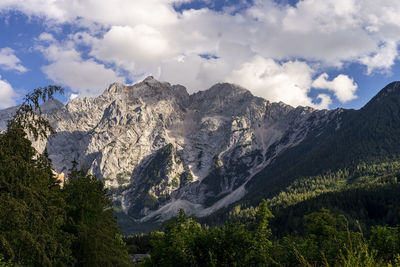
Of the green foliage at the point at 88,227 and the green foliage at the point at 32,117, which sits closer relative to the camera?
the green foliage at the point at 32,117

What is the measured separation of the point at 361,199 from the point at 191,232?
199 meters

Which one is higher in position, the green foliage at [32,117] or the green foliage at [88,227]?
the green foliage at [32,117]

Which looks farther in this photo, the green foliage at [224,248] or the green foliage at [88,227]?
the green foliage at [88,227]

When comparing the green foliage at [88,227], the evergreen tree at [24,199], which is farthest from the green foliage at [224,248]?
the green foliage at [88,227]

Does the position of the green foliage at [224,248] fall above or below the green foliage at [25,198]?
below

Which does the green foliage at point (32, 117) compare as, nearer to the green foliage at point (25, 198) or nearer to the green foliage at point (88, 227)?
the green foliage at point (25, 198)

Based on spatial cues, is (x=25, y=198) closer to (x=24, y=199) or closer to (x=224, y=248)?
(x=24, y=199)

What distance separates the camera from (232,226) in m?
16.5

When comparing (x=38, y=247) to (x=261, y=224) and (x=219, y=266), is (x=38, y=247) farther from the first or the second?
(x=261, y=224)

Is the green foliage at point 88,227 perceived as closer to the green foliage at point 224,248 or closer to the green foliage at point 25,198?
the green foliage at point 25,198

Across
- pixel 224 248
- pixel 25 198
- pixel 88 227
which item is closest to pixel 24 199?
pixel 25 198

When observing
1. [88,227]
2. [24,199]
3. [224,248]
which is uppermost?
[24,199]

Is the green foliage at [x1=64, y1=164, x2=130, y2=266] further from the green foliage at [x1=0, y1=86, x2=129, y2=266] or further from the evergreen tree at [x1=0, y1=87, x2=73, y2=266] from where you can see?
the evergreen tree at [x1=0, y1=87, x2=73, y2=266]

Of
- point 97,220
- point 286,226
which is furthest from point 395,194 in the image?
point 97,220
